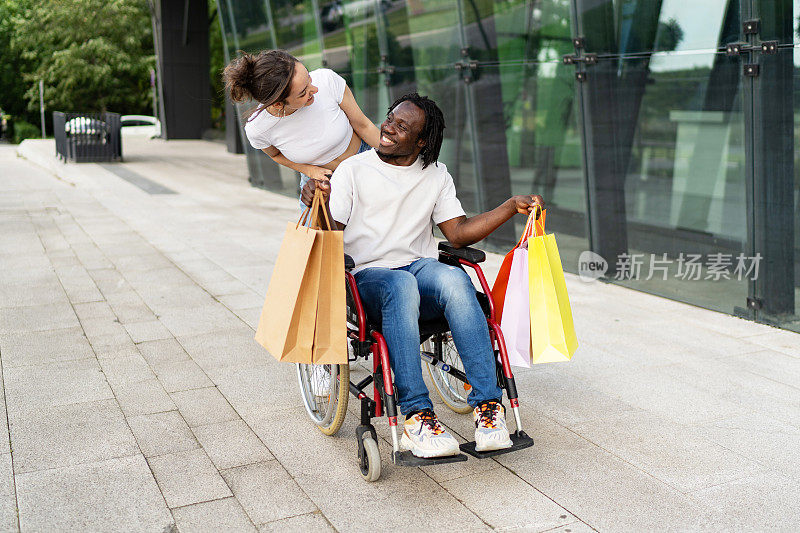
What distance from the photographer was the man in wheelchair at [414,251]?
314cm

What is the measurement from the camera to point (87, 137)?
60.7ft

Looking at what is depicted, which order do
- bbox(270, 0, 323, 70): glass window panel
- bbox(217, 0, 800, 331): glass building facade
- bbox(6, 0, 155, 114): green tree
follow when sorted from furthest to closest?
bbox(6, 0, 155, 114): green tree < bbox(270, 0, 323, 70): glass window panel < bbox(217, 0, 800, 331): glass building facade

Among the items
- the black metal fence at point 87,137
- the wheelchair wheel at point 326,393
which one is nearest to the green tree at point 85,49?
the black metal fence at point 87,137

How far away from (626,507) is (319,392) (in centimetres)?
147

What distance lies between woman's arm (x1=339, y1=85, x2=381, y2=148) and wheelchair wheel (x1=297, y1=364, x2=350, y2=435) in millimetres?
1163

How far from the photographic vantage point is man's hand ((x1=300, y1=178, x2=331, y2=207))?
3245 mm

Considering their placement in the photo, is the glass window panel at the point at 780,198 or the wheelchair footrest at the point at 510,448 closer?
the wheelchair footrest at the point at 510,448

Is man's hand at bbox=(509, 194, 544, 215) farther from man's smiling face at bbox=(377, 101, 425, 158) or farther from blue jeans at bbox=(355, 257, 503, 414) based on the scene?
man's smiling face at bbox=(377, 101, 425, 158)

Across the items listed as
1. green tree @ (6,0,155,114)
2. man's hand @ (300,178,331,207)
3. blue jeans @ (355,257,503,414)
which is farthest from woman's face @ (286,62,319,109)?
green tree @ (6,0,155,114)

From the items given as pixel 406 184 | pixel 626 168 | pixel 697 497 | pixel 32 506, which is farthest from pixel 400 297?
pixel 626 168

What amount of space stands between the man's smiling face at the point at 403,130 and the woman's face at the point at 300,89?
48 centimetres

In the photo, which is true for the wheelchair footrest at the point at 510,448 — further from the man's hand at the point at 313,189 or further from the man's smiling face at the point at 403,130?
the man's smiling face at the point at 403,130

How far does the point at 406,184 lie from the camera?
11.7ft

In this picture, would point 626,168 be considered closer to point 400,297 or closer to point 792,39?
point 792,39
